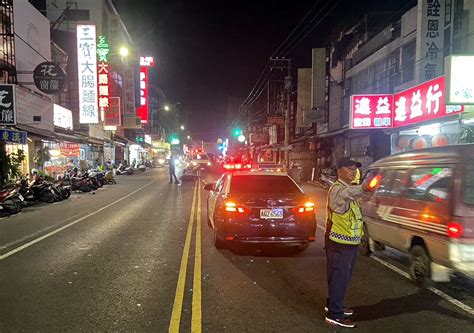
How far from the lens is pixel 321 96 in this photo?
2884 centimetres

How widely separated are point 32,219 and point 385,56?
17.8m

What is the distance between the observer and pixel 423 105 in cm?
1324

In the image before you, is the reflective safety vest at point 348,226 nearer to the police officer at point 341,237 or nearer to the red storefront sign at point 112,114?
the police officer at point 341,237

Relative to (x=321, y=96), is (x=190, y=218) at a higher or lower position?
lower

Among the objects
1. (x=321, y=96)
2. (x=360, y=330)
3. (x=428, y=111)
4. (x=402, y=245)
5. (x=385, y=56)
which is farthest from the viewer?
(x=321, y=96)

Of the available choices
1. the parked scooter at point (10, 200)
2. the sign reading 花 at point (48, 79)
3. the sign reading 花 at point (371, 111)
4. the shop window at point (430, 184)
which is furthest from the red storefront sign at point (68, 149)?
the shop window at point (430, 184)

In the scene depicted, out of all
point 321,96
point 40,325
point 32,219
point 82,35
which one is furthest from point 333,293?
point 82,35

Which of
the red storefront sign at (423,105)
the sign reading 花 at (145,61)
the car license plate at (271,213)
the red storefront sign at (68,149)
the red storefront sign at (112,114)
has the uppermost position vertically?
the sign reading 花 at (145,61)

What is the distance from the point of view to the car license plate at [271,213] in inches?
275

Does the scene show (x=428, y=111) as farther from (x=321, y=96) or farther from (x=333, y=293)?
(x=321, y=96)

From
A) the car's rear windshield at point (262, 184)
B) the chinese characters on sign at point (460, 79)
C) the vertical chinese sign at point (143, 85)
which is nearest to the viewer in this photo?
the car's rear windshield at point (262, 184)

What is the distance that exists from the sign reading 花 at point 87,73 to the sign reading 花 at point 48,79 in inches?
415

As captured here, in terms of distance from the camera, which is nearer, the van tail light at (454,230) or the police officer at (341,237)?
the police officer at (341,237)

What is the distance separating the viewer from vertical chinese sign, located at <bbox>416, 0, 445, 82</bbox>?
47.5 feet
